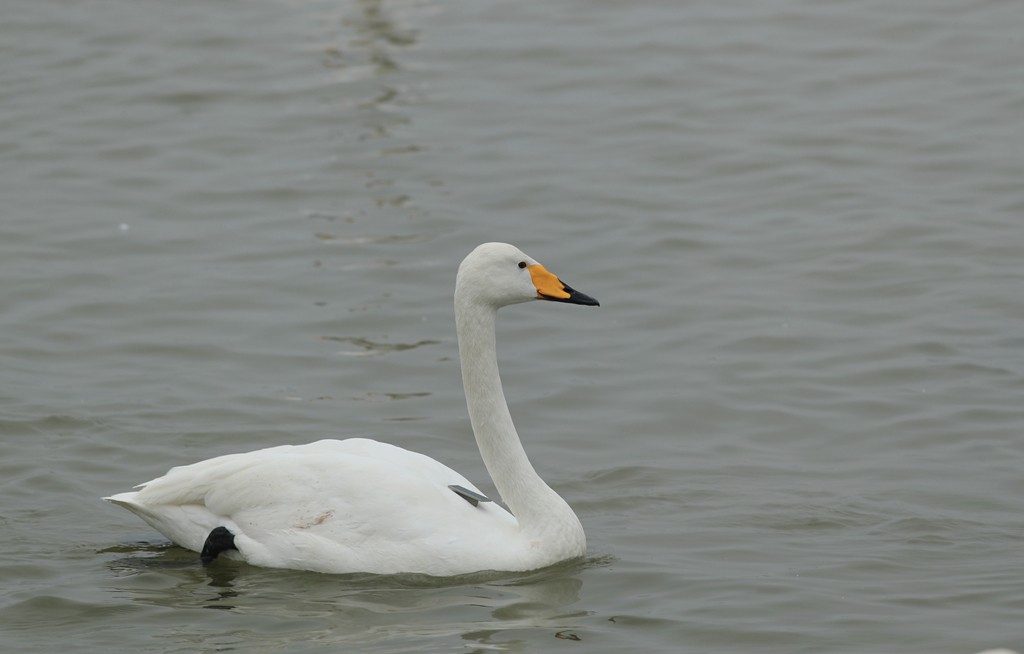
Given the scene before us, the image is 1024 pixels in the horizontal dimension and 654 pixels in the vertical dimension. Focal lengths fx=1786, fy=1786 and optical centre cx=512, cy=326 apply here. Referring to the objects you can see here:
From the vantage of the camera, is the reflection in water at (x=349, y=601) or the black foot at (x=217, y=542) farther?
the black foot at (x=217, y=542)

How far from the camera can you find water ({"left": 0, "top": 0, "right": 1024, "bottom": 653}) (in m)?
7.80

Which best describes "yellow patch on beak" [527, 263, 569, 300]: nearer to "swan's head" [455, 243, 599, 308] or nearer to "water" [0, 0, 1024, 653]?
"swan's head" [455, 243, 599, 308]

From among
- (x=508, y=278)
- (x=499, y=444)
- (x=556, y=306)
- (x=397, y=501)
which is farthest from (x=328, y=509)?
(x=556, y=306)

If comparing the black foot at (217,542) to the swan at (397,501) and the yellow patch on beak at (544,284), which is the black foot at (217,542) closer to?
the swan at (397,501)

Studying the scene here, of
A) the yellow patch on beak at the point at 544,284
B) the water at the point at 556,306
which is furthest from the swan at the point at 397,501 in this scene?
the water at the point at 556,306

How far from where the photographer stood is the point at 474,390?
8.34m

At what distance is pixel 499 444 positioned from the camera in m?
8.34

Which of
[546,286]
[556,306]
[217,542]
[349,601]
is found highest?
[546,286]

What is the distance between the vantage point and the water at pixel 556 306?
780 cm

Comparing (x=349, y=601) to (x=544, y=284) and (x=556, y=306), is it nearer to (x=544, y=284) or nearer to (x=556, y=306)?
(x=544, y=284)

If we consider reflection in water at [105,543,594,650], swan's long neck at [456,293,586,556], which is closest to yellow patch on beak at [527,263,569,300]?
swan's long neck at [456,293,586,556]

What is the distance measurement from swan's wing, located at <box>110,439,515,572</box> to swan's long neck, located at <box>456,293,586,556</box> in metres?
0.15

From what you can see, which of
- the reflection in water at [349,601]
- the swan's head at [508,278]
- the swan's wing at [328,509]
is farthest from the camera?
the swan's head at [508,278]

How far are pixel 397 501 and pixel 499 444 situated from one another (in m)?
0.62
